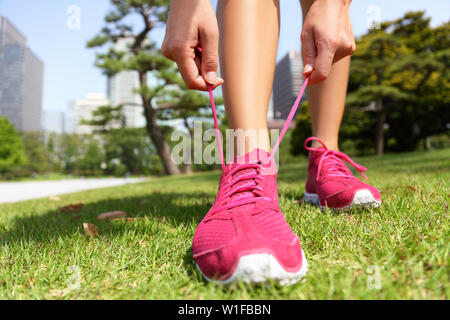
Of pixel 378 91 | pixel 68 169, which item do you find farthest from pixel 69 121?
pixel 378 91

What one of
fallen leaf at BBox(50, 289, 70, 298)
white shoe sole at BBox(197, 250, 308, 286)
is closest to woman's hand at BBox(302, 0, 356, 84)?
white shoe sole at BBox(197, 250, 308, 286)

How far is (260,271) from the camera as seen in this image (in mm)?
519

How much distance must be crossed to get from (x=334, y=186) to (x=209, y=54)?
63cm

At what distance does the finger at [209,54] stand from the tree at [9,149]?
2636 centimetres

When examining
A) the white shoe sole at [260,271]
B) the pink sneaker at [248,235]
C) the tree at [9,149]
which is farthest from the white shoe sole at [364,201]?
the tree at [9,149]

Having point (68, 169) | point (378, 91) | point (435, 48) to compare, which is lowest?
point (68, 169)

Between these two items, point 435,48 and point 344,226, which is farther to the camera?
point 435,48

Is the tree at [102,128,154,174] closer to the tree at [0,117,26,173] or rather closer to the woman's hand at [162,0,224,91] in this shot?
the tree at [0,117,26,173]

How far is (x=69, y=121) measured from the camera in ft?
229

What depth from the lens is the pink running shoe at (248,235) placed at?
1.73 ft

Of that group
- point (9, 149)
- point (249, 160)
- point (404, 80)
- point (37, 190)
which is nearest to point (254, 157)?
point (249, 160)

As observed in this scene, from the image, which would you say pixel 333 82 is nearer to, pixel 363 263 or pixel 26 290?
pixel 363 263

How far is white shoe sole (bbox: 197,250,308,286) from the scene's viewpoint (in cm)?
52

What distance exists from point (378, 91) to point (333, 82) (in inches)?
490
